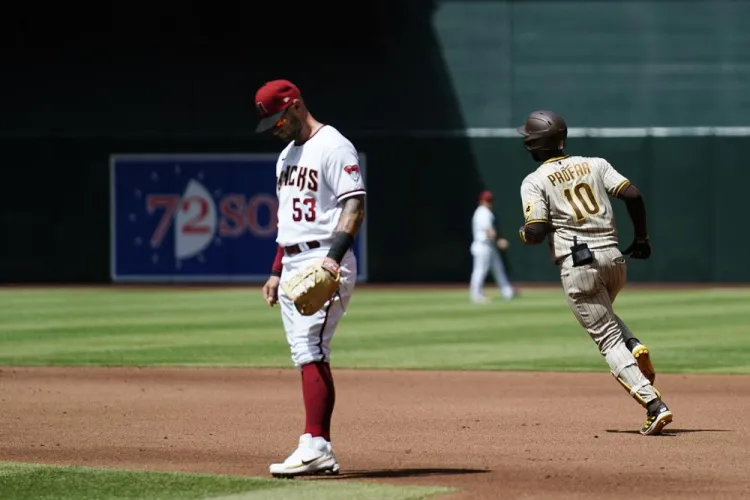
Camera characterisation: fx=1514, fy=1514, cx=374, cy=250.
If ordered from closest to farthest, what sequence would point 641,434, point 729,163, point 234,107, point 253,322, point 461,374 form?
point 641,434
point 461,374
point 253,322
point 729,163
point 234,107

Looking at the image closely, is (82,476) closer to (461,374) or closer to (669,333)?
(461,374)

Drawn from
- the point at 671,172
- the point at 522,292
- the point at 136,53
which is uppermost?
the point at 136,53

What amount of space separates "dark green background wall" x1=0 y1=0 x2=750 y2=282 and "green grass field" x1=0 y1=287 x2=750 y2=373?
172 inches

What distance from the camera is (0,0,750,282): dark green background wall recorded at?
3238 cm

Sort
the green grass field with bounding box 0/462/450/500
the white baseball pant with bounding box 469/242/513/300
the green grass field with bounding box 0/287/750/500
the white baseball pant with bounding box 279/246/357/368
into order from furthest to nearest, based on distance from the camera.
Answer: the white baseball pant with bounding box 469/242/513/300 → the white baseball pant with bounding box 279/246/357/368 → the green grass field with bounding box 0/287/750/500 → the green grass field with bounding box 0/462/450/500

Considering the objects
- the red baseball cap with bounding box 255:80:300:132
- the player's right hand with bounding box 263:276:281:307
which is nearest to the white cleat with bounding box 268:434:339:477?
the player's right hand with bounding box 263:276:281:307

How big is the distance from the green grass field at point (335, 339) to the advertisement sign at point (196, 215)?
18.1 feet

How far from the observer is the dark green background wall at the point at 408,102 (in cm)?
3238

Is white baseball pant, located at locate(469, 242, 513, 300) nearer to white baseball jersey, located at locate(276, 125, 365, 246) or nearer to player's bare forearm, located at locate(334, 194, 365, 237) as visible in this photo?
white baseball jersey, located at locate(276, 125, 365, 246)

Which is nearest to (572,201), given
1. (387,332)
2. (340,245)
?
(340,245)

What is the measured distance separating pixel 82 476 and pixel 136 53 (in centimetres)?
2777

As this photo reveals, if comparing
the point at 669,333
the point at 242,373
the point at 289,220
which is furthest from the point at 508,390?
the point at 669,333

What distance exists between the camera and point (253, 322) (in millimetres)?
21141

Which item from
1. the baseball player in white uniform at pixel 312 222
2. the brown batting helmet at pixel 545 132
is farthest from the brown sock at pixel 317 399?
the brown batting helmet at pixel 545 132
